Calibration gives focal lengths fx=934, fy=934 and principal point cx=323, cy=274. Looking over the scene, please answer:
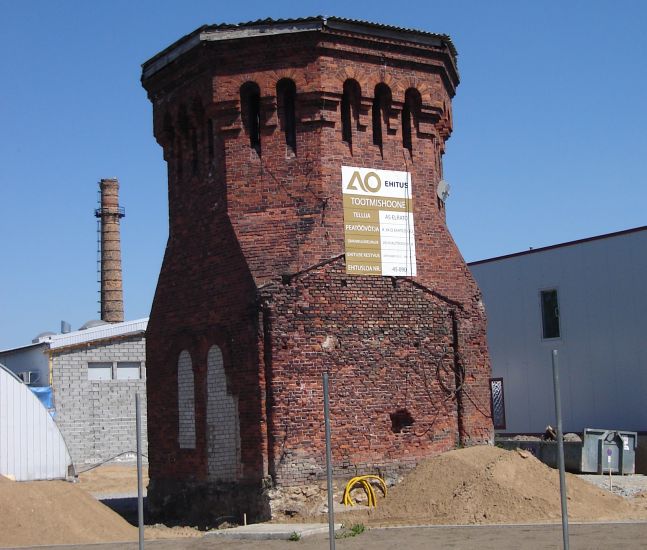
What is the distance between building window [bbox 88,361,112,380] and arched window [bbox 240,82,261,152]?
16852 mm

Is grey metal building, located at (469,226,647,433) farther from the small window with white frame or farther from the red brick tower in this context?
the red brick tower

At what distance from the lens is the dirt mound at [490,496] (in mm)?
14633

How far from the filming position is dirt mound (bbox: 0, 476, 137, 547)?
14.8m

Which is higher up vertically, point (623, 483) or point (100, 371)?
point (100, 371)

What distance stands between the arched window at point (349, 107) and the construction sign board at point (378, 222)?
0.69 meters

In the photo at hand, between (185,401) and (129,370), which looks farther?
(129,370)

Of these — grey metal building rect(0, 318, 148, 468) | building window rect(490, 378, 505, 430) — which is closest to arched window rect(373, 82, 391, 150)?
building window rect(490, 378, 505, 430)

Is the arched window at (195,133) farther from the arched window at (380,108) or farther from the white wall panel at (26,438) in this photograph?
the white wall panel at (26,438)

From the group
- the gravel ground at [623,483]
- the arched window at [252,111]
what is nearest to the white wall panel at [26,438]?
the arched window at [252,111]

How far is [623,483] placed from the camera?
2006 centimetres

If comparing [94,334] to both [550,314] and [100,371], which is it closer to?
[100,371]

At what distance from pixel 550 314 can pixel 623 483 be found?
8.06 meters

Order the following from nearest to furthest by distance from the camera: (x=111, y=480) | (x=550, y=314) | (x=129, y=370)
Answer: (x=550, y=314) < (x=111, y=480) < (x=129, y=370)

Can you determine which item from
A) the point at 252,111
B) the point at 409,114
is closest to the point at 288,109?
the point at 252,111
